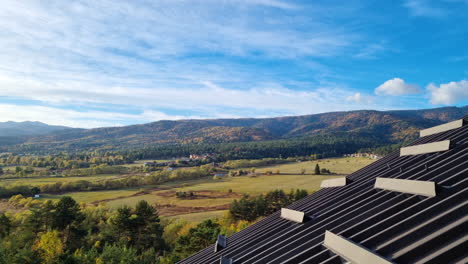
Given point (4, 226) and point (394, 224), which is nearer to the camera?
point (394, 224)

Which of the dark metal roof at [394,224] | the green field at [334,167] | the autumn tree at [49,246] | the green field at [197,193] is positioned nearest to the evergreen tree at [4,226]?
the autumn tree at [49,246]

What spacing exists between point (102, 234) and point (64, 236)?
21.0 feet

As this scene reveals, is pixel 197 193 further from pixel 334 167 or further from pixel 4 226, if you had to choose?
pixel 334 167

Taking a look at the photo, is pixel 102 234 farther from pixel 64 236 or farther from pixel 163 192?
pixel 163 192

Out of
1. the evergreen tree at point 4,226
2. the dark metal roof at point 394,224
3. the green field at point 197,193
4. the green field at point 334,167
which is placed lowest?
the green field at point 197,193

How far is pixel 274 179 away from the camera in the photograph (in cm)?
12475

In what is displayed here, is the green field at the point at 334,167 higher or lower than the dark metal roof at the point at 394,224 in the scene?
lower

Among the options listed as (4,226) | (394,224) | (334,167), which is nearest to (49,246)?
(4,226)

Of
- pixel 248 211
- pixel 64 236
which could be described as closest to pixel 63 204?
pixel 64 236

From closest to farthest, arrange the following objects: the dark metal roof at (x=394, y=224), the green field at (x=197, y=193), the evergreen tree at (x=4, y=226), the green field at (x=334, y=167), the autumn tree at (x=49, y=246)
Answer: the dark metal roof at (x=394, y=224), the autumn tree at (x=49, y=246), the evergreen tree at (x=4, y=226), the green field at (x=197, y=193), the green field at (x=334, y=167)

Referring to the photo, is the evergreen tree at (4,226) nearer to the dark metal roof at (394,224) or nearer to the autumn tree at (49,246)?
the autumn tree at (49,246)

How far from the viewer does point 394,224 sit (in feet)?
16.1

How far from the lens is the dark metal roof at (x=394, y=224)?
12.0 ft

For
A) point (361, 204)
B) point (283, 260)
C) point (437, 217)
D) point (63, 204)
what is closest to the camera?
point (437, 217)
